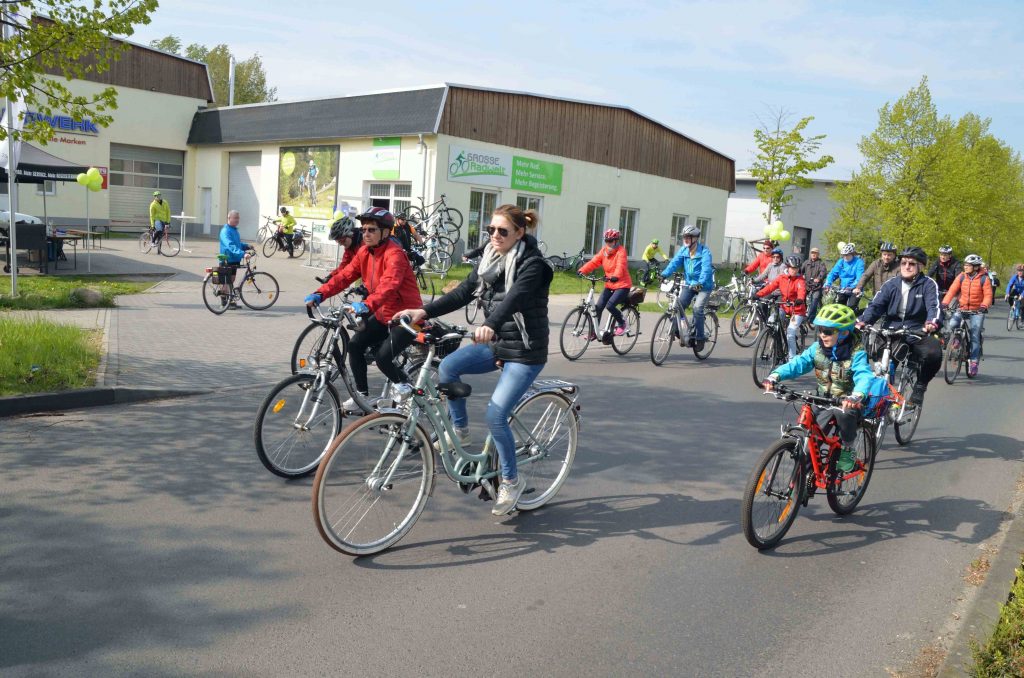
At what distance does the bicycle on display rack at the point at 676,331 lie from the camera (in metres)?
11.8

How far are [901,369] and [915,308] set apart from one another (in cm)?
61

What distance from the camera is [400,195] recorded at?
26391mm

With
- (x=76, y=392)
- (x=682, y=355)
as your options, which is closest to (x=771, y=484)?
(x=76, y=392)

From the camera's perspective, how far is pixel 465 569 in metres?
4.41

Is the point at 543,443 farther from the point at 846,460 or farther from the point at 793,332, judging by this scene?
the point at 793,332

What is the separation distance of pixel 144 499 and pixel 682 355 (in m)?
9.24

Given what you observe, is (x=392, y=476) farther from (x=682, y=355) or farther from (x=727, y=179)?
(x=727, y=179)

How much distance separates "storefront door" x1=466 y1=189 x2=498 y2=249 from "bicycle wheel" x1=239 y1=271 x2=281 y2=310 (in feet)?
39.7

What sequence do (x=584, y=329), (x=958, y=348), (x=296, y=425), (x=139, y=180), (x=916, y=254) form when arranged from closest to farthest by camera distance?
(x=296, y=425), (x=916, y=254), (x=584, y=329), (x=958, y=348), (x=139, y=180)

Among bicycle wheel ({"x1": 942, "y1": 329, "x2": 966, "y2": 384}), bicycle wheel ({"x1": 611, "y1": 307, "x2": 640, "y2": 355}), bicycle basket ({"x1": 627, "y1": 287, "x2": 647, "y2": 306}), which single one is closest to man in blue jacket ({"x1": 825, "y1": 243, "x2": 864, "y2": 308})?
bicycle wheel ({"x1": 942, "y1": 329, "x2": 966, "y2": 384})

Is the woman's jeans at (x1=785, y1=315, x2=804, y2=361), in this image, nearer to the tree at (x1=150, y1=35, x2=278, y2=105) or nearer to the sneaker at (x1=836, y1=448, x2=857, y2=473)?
the sneaker at (x1=836, y1=448, x2=857, y2=473)

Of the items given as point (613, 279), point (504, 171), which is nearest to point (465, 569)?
point (613, 279)

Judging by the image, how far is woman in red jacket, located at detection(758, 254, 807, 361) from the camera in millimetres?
11070

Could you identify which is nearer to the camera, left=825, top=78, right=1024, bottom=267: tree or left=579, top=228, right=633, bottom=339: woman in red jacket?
left=579, top=228, right=633, bottom=339: woman in red jacket
